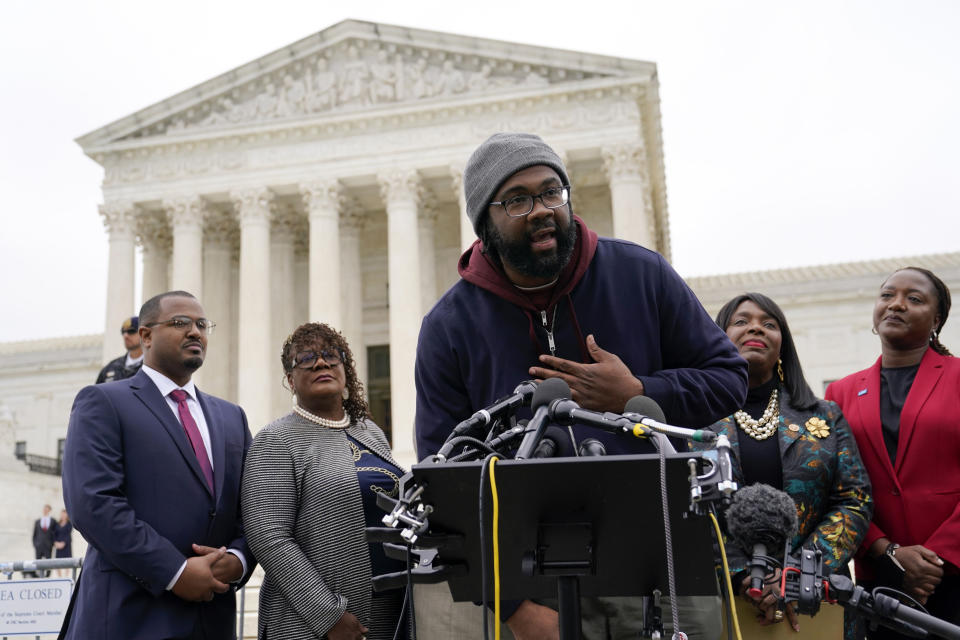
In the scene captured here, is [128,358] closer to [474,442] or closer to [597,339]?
[597,339]

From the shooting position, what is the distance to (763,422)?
5305 mm

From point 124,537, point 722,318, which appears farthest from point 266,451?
point 722,318

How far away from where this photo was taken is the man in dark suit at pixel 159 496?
486cm

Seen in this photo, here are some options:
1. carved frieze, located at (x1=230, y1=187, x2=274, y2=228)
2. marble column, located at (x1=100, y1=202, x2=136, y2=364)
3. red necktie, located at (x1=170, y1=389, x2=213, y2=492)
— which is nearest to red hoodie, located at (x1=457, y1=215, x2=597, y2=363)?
red necktie, located at (x1=170, y1=389, x2=213, y2=492)

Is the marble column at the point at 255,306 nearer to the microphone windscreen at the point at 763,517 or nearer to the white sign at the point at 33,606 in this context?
the white sign at the point at 33,606

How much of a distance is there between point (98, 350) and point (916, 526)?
49143mm

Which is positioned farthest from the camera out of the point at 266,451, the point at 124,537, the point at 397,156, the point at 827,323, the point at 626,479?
the point at 827,323

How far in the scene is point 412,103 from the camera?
113ft

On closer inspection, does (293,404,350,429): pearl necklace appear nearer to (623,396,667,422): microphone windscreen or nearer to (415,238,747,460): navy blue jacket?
(415,238,747,460): navy blue jacket

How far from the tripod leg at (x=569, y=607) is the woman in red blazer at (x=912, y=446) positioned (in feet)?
10.7

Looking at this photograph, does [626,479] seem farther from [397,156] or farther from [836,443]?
[397,156]

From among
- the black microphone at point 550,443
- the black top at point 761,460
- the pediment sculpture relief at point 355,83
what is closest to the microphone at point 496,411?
the black microphone at point 550,443

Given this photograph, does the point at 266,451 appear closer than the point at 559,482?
No

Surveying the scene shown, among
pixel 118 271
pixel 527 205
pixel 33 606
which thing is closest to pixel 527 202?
pixel 527 205
